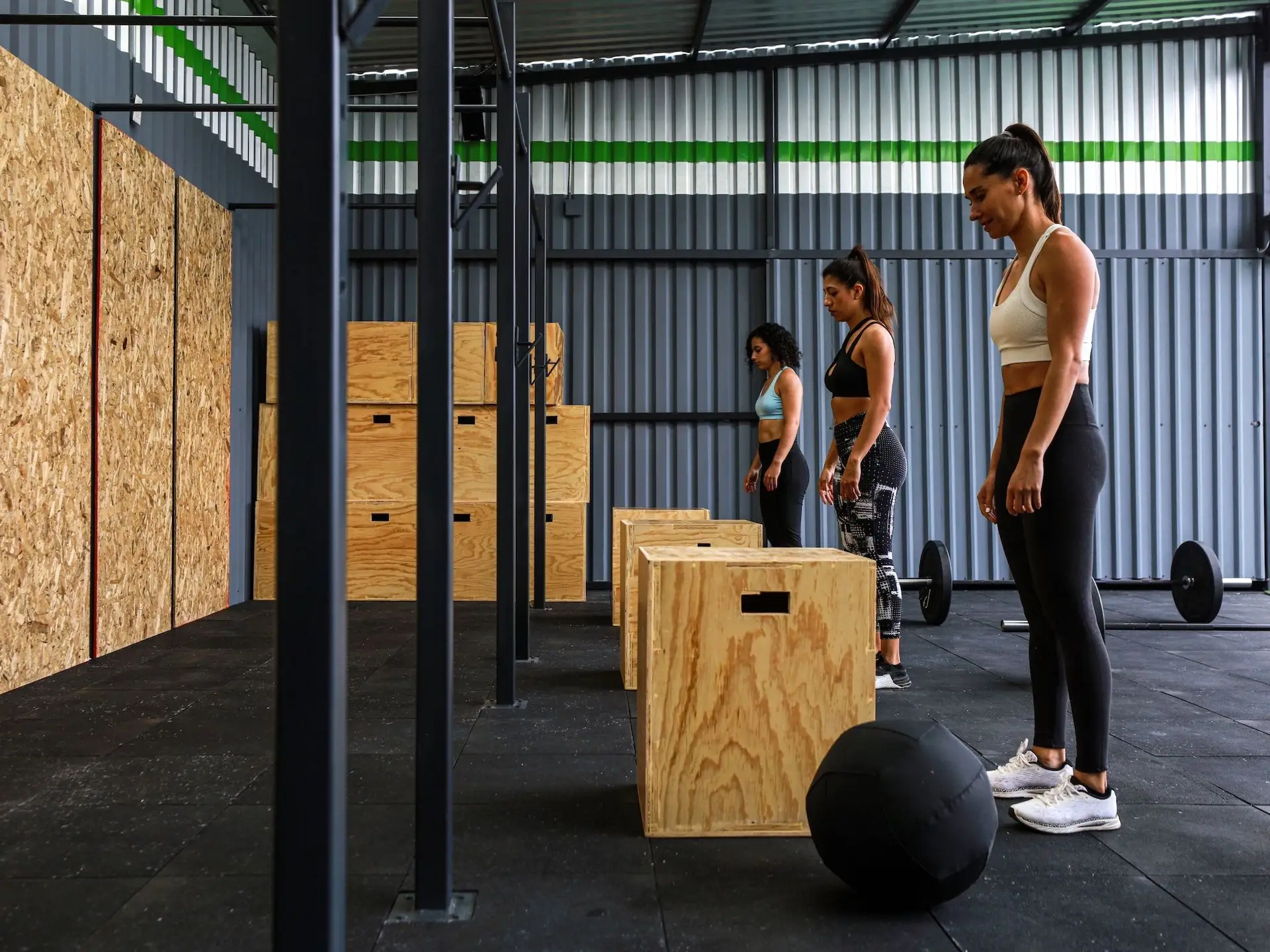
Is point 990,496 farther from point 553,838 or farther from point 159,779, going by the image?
point 159,779

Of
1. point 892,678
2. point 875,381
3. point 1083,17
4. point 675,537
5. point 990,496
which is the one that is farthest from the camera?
point 1083,17

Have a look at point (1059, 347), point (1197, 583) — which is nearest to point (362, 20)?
point (1059, 347)

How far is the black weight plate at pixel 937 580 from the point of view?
5172 mm

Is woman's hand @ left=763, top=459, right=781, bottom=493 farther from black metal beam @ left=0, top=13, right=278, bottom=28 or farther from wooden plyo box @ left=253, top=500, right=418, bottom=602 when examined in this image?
wooden plyo box @ left=253, top=500, right=418, bottom=602

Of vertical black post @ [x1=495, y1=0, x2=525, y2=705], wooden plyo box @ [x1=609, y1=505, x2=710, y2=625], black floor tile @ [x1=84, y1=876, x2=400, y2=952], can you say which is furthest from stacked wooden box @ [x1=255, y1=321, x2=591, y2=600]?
black floor tile @ [x1=84, y1=876, x2=400, y2=952]

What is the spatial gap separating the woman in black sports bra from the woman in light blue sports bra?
21.6 inches

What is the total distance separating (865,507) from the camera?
3.35m

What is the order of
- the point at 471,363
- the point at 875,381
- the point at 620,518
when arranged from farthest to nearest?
the point at 471,363, the point at 620,518, the point at 875,381

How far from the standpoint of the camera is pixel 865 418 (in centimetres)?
330

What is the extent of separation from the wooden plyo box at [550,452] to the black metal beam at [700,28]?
111 inches

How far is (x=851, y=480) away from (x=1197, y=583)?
2.88m

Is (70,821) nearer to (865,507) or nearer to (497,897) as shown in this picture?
(497,897)

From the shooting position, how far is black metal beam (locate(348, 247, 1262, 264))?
7.31 meters

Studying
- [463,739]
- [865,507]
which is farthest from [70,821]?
[865,507]
